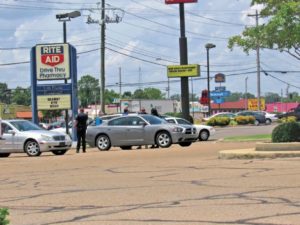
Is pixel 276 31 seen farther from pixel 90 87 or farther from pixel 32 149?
pixel 90 87

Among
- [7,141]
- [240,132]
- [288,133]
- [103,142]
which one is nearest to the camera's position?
[288,133]

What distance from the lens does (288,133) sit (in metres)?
18.2

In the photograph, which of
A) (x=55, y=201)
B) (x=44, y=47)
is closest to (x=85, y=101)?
(x=44, y=47)

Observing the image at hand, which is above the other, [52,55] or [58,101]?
[52,55]

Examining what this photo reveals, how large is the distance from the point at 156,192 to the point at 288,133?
25.0ft

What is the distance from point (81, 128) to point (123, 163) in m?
7.87

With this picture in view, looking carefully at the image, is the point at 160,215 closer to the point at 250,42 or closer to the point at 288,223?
the point at 288,223

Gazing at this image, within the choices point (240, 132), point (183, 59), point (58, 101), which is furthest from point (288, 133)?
point (240, 132)

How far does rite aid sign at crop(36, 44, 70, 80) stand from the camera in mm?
33781

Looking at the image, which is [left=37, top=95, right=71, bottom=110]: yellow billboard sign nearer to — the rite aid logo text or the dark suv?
the rite aid logo text

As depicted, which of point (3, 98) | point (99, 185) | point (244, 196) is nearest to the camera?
point (244, 196)

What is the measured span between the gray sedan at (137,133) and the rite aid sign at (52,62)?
7.95 m

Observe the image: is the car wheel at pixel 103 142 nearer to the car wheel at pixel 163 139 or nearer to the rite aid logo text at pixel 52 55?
the car wheel at pixel 163 139

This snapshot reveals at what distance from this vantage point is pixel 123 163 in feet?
60.2
